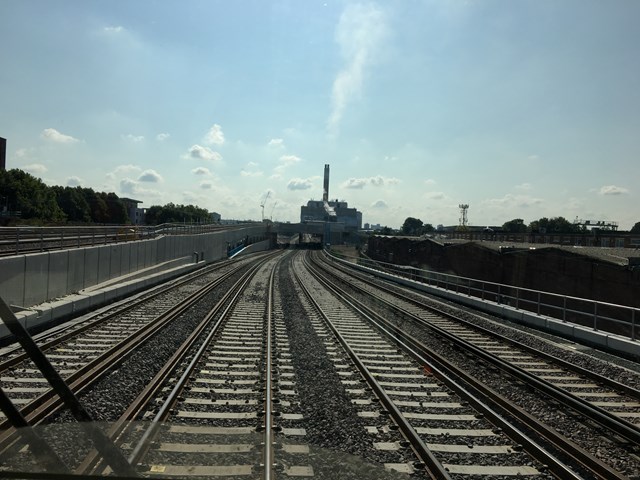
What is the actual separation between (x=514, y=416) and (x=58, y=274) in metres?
14.6

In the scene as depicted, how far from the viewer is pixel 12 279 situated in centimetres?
1282

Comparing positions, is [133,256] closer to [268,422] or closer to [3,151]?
[268,422]

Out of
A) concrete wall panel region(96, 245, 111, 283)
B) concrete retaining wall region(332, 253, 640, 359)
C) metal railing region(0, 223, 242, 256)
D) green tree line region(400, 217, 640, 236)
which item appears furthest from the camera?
green tree line region(400, 217, 640, 236)

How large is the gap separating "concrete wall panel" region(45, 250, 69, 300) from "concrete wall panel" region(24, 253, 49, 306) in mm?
301

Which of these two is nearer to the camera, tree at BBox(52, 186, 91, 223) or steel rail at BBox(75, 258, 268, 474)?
steel rail at BBox(75, 258, 268, 474)

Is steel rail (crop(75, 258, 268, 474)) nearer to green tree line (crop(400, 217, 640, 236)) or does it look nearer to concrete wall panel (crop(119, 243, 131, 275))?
concrete wall panel (crop(119, 243, 131, 275))

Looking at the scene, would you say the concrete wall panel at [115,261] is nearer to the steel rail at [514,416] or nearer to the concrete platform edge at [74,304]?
the concrete platform edge at [74,304]

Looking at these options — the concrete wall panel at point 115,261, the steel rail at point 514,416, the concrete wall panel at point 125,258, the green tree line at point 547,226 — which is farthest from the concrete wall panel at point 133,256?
the green tree line at point 547,226

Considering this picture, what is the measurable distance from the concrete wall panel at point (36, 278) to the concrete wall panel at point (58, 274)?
0.99ft

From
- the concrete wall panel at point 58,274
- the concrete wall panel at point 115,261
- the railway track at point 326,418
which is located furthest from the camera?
the concrete wall panel at point 115,261

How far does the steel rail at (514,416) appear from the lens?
210 inches

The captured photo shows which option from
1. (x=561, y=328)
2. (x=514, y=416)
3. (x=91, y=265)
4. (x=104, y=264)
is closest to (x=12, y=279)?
(x=91, y=265)

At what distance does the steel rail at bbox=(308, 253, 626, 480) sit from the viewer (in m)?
5.33

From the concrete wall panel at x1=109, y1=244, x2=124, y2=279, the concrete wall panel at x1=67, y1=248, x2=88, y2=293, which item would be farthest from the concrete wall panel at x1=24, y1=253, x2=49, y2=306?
the concrete wall panel at x1=109, y1=244, x2=124, y2=279
